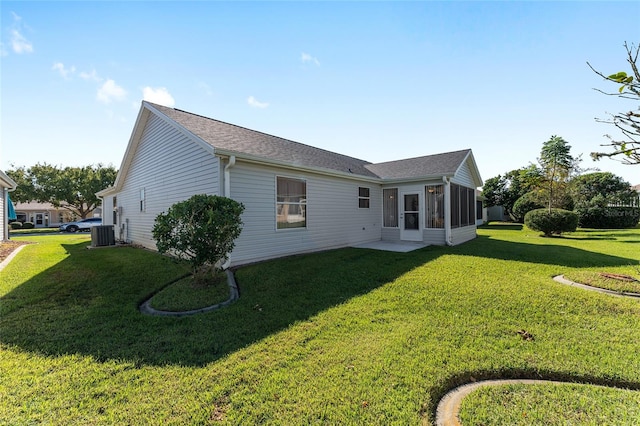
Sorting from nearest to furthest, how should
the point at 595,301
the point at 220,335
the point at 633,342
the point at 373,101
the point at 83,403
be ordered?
the point at 83,403
the point at 633,342
the point at 220,335
the point at 595,301
the point at 373,101

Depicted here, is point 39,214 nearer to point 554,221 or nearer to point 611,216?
point 554,221

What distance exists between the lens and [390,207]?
12.3 m

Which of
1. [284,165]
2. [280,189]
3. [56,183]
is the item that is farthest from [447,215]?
[56,183]

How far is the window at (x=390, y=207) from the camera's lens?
39.7ft

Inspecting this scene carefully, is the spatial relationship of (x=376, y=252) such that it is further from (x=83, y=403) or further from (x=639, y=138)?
(x=83, y=403)

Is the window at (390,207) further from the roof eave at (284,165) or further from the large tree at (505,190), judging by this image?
the large tree at (505,190)

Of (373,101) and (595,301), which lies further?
(373,101)

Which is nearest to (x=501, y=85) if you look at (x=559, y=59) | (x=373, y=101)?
(x=559, y=59)

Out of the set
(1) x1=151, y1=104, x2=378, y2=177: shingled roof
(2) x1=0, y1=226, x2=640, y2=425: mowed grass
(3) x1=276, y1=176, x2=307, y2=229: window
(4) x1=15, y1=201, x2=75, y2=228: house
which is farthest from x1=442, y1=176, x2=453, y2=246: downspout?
(4) x1=15, y1=201, x2=75, y2=228: house

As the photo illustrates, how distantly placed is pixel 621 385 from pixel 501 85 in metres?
8.84

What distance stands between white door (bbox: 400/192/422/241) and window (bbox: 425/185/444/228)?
1.25ft

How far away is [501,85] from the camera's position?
8.69 meters

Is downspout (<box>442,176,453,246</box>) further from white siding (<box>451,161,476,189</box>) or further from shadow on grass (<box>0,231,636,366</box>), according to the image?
shadow on grass (<box>0,231,636,366</box>)

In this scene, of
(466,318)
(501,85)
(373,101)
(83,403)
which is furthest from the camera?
(373,101)
